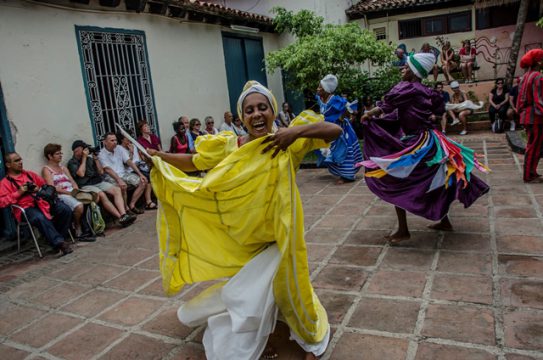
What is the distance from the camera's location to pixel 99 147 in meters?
7.18

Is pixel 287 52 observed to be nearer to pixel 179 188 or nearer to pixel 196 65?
pixel 196 65

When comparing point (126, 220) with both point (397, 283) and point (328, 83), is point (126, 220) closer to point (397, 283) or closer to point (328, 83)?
point (328, 83)

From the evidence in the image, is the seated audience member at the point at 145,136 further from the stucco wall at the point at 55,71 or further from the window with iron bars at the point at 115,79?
the stucco wall at the point at 55,71

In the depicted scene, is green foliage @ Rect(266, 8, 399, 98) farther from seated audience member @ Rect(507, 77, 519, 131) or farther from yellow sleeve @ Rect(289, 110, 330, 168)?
yellow sleeve @ Rect(289, 110, 330, 168)

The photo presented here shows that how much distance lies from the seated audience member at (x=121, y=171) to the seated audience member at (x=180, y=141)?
1129 millimetres

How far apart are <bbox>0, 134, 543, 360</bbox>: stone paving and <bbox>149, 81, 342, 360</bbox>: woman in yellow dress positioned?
1.13 ft

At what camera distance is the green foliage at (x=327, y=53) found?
9938 millimetres

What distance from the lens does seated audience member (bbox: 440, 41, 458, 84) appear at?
14555 millimetres

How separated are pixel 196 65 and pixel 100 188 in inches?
164

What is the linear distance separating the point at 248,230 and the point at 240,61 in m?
9.39

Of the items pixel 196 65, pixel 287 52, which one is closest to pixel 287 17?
pixel 287 52

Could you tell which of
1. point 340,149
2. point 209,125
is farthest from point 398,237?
point 209,125

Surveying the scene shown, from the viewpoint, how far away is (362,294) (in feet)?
11.3

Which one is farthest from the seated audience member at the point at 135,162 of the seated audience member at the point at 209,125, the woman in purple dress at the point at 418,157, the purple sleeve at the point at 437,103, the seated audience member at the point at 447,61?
the seated audience member at the point at 447,61
